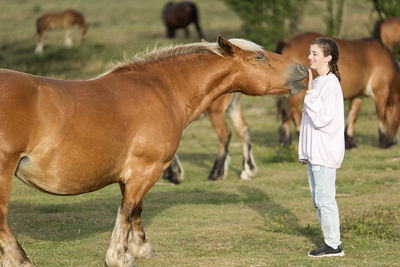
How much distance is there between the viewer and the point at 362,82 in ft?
40.0

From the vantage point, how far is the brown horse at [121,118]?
471 cm

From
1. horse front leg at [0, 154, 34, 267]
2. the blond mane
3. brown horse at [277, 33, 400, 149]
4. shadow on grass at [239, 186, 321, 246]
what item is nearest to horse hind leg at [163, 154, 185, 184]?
shadow on grass at [239, 186, 321, 246]

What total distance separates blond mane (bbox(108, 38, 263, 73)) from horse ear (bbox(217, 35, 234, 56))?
0.07 m

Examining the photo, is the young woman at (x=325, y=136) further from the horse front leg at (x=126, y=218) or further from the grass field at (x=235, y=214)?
the horse front leg at (x=126, y=218)

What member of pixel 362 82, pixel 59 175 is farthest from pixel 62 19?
pixel 59 175

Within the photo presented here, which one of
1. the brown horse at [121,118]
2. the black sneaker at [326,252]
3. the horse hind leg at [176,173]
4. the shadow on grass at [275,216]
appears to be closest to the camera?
the brown horse at [121,118]

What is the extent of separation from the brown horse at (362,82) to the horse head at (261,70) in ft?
19.2

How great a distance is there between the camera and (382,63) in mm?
12508

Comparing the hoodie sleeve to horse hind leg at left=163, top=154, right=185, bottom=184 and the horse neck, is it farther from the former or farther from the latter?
horse hind leg at left=163, top=154, right=185, bottom=184

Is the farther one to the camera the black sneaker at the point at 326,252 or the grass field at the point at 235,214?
the grass field at the point at 235,214

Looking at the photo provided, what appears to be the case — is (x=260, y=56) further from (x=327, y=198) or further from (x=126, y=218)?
(x=126, y=218)

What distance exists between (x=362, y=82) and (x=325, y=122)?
23.3 feet

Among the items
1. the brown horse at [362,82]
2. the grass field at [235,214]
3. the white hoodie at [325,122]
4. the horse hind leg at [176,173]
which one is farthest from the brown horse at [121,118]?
the brown horse at [362,82]

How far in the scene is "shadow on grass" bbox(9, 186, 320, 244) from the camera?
22.8 feet
